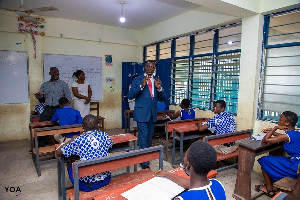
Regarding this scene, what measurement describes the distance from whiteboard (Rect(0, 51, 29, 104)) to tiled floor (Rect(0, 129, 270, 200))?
4.95 feet


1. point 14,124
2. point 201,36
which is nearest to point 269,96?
point 201,36

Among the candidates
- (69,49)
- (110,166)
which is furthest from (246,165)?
(69,49)

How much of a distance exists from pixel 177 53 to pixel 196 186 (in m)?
4.86

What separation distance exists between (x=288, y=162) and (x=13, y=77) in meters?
5.88

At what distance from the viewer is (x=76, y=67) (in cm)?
594

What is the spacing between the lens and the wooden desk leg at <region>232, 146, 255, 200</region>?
2.51 meters

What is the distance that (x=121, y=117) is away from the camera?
6.82m

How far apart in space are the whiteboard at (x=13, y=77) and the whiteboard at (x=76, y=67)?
1.70ft

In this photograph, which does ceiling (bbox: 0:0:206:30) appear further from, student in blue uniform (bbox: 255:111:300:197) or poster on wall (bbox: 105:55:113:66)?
student in blue uniform (bbox: 255:111:300:197)

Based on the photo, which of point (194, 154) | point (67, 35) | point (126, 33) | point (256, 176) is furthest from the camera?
point (126, 33)

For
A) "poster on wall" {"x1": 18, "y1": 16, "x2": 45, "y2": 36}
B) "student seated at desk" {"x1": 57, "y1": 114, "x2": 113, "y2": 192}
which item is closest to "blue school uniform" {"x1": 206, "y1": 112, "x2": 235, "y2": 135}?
"student seated at desk" {"x1": 57, "y1": 114, "x2": 113, "y2": 192}

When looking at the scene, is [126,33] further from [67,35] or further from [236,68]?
[236,68]

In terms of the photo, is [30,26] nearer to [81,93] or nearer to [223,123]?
[81,93]

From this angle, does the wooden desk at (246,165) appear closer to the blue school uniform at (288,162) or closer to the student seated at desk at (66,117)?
the blue school uniform at (288,162)
